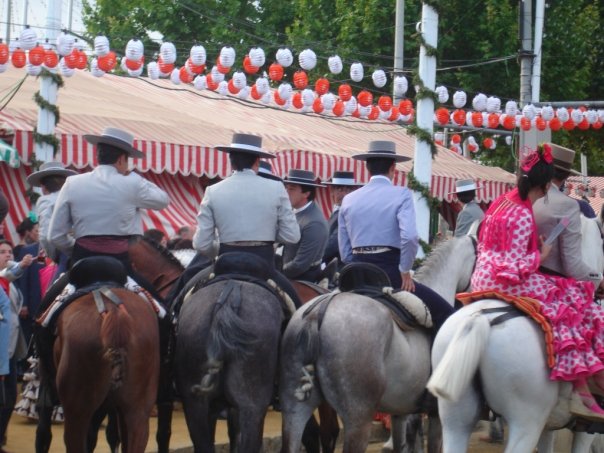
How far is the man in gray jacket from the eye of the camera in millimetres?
11227

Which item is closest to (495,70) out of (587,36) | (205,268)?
(587,36)

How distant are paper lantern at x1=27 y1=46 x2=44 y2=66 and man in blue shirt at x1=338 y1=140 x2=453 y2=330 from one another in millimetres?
6125

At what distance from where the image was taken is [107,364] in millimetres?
7727

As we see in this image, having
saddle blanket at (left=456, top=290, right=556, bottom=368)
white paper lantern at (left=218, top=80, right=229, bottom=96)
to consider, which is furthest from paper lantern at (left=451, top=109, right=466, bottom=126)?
saddle blanket at (left=456, top=290, right=556, bottom=368)

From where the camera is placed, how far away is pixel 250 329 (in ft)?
26.7

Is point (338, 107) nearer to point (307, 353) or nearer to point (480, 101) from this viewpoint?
point (480, 101)

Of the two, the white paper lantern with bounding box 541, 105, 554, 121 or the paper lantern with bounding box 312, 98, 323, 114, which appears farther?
the white paper lantern with bounding box 541, 105, 554, 121

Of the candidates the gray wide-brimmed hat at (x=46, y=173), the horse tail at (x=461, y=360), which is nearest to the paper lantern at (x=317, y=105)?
the gray wide-brimmed hat at (x=46, y=173)

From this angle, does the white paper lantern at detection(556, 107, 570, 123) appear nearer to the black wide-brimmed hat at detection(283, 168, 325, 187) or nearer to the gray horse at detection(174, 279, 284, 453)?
the black wide-brimmed hat at detection(283, 168, 325, 187)

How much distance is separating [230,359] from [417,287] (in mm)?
1925

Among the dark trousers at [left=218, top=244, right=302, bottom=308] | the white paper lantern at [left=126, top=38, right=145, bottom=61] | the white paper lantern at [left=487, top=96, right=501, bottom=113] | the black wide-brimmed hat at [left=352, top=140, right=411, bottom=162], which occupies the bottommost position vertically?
the dark trousers at [left=218, top=244, right=302, bottom=308]

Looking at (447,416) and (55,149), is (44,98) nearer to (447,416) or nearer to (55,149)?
(55,149)

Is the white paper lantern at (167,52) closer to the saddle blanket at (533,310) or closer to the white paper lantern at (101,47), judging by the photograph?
the white paper lantern at (101,47)

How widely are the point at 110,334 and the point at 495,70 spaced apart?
27.6m
